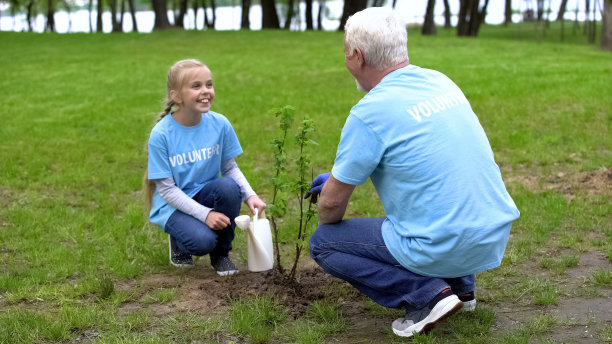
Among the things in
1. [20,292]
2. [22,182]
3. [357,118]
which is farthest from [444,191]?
[22,182]

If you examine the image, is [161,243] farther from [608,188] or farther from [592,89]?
[592,89]

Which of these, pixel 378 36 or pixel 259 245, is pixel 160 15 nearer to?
pixel 259 245

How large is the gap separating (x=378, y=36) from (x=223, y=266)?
6.89 feet

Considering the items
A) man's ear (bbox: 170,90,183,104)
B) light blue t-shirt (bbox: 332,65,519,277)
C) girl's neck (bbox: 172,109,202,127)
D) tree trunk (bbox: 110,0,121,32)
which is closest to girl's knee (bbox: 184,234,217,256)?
girl's neck (bbox: 172,109,202,127)

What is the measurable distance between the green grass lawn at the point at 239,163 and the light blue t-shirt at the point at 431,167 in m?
0.52

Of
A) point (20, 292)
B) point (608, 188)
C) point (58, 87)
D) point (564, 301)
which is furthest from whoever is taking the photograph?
point (58, 87)

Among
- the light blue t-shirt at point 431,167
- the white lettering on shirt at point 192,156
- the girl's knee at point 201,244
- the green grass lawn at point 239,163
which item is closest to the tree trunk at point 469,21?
the green grass lawn at point 239,163

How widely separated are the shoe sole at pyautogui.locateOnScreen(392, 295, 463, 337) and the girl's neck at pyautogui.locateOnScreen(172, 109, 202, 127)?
6.61ft

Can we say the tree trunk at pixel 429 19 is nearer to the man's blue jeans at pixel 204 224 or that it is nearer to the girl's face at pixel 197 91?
the girl's face at pixel 197 91

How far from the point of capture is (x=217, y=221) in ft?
13.9

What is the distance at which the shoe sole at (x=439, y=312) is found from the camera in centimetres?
323

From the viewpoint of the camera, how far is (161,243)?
527cm

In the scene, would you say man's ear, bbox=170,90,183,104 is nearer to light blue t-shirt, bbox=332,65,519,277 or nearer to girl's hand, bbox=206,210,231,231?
girl's hand, bbox=206,210,231,231

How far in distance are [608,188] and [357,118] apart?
408 cm
